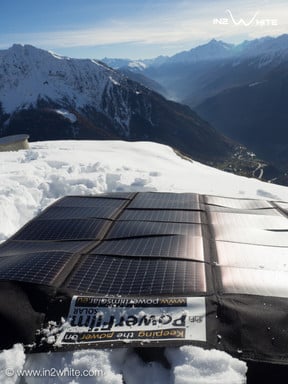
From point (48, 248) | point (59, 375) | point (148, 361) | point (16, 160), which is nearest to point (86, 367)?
point (59, 375)

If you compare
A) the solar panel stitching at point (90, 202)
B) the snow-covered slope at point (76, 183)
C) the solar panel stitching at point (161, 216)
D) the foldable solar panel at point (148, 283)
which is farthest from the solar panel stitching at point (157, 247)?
the snow-covered slope at point (76, 183)

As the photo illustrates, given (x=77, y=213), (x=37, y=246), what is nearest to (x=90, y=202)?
(x=77, y=213)

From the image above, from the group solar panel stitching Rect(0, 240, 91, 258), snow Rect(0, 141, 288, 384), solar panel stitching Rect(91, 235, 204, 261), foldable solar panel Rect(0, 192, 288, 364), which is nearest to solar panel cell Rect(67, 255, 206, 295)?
foldable solar panel Rect(0, 192, 288, 364)

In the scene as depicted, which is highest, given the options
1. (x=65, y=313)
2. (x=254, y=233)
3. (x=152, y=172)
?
(x=65, y=313)

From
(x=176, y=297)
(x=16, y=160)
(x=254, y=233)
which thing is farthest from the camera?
(x=16, y=160)

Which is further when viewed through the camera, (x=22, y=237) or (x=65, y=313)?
(x=22, y=237)

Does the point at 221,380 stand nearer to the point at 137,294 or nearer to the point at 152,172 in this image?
the point at 137,294

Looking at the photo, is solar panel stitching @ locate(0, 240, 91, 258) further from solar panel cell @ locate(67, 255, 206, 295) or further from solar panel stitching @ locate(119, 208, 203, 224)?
solar panel stitching @ locate(119, 208, 203, 224)
